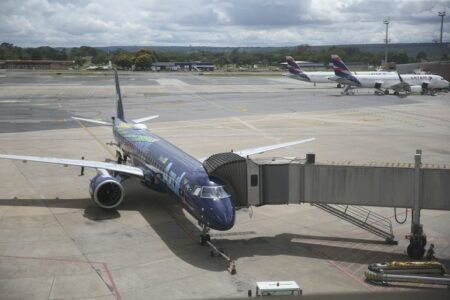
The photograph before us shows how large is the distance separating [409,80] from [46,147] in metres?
85.0

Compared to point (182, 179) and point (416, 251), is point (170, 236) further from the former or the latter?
point (416, 251)

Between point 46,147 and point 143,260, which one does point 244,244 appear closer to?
point 143,260

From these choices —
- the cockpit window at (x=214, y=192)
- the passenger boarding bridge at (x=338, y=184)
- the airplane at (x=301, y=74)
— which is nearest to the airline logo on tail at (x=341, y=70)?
the airplane at (x=301, y=74)

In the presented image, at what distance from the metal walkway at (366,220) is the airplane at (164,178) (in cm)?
510

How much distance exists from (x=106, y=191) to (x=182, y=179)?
607cm

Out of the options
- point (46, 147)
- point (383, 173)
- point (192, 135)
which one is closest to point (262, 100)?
point (192, 135)

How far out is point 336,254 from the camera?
22.6m

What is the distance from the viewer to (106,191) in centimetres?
2866

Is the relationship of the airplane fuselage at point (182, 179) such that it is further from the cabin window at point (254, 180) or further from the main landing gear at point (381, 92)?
the main landing gear at point (381, 92)

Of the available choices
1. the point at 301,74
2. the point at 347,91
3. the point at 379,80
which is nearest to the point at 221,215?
the point at 347,91

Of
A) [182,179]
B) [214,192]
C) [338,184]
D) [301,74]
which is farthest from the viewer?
[301,74]

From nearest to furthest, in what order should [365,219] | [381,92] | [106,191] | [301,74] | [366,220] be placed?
[366,220], [365,219], [106,191], [381,92], [301,74]

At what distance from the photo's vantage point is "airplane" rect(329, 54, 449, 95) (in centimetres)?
10775

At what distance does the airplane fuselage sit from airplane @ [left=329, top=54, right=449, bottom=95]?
78852 millimetres
